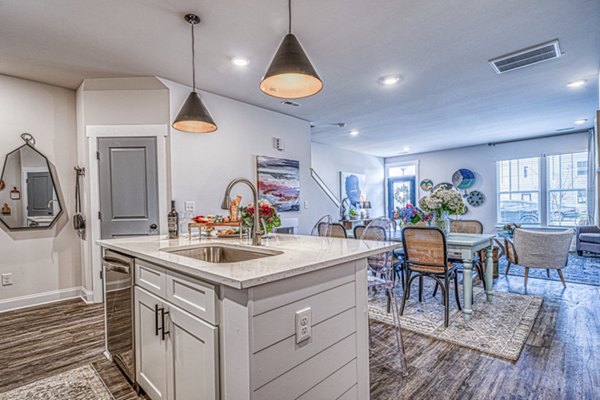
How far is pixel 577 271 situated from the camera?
16.2 feet

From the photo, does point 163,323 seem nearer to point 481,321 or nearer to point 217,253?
point 217,253

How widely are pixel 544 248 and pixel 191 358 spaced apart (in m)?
4.34

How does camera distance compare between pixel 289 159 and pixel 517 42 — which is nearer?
pixel 517 42

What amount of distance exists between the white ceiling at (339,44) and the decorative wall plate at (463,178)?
11.5 feet

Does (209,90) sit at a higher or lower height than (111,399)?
higher

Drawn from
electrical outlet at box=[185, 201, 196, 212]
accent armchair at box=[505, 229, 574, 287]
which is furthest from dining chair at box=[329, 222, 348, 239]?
accent armchair at box=[505, 229, 574, 287]

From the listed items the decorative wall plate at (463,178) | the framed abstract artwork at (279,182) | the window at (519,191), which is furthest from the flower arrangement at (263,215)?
the window at (519,191)

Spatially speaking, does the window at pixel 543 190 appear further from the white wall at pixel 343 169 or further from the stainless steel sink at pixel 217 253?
the stainless steel sink at pixel 217 253

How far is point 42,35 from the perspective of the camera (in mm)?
2654

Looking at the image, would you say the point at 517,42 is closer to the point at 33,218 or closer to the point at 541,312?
the point at 541,312

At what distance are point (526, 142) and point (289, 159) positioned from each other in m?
6.08

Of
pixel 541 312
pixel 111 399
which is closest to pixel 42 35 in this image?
pixel 111 399

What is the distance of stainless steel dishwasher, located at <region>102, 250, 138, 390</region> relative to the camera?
1.90 metres

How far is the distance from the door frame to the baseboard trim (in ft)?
0.88
